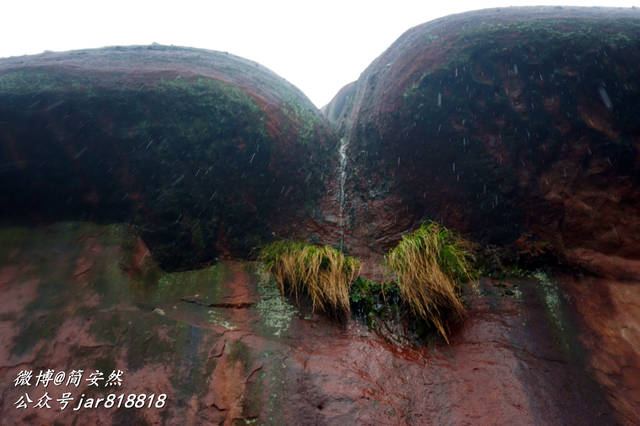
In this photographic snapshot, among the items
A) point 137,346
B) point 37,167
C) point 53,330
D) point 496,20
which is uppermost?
point 496,20

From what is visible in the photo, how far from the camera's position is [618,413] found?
292cm

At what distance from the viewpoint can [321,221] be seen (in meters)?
5.27

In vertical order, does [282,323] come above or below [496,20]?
below

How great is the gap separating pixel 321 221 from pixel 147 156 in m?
2.78

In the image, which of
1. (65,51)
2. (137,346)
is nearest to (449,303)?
(137,346)

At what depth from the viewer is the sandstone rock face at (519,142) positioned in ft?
13.3

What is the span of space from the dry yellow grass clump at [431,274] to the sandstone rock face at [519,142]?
0.87m

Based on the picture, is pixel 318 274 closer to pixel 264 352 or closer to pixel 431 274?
pixel 264 352

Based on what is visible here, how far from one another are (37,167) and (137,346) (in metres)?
3.03

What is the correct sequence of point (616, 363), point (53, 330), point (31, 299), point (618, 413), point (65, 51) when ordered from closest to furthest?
point (618, 413)
point (616, 363)
point (53, 330)
point (31, 299)
point (65, 51)

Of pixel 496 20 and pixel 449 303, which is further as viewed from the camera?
pixel 496 20

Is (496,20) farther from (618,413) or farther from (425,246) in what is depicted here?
(618,413)

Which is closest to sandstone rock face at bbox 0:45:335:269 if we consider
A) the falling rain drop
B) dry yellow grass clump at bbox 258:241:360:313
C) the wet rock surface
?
the wet rock surface

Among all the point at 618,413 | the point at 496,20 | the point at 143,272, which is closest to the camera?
the point at 618,413
